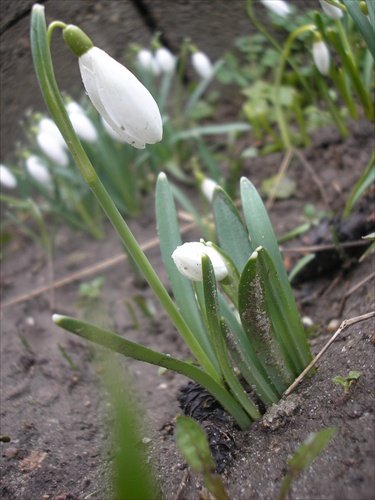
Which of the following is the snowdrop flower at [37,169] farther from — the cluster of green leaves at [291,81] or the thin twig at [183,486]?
the thin twig at [183,486]

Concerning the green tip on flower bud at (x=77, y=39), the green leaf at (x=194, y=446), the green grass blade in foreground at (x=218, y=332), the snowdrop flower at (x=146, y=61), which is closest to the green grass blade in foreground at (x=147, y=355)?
the green grass blade in foreground at (x=218, y=332)


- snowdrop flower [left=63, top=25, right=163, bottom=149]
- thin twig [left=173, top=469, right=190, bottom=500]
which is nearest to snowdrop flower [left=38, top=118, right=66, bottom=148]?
snowdrop flower [left=63, top=25, right=163, bottom=149]

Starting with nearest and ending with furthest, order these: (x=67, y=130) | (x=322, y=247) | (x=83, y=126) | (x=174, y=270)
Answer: (x=67, y=130) < (x=174, y=270) < (x=322, y=247) < (x=83, y=126)

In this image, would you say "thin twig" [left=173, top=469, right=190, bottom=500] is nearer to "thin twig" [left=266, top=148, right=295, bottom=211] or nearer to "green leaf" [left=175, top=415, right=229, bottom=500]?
"green leaf" [left=175, top=415, right=229, bottom=500]

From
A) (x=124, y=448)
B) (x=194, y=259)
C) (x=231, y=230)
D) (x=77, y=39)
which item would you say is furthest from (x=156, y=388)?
(x=77, y=39)

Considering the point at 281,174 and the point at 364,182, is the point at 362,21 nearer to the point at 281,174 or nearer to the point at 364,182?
the point at 364,182

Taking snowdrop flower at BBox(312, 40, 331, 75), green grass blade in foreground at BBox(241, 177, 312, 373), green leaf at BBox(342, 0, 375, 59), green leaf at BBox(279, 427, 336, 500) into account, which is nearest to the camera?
green leaf at BBox(279, 427, 336, 500)
